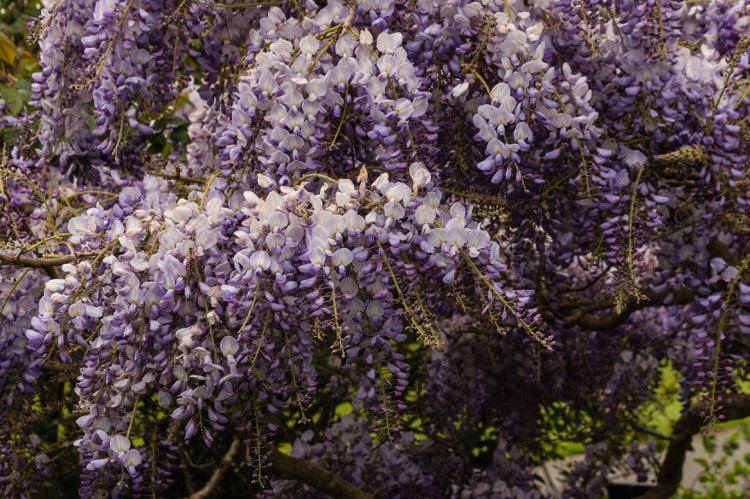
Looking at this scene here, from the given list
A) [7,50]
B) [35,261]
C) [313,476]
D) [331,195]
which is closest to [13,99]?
[7,50]

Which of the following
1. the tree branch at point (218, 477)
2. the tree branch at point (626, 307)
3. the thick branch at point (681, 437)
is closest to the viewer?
the tree branch at point (626, 307)

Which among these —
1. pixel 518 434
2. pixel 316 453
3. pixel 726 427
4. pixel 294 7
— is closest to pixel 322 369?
pixel 316 453

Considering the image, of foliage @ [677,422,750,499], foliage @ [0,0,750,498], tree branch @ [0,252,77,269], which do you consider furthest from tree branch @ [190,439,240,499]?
foliage @ [677,422,750,499]

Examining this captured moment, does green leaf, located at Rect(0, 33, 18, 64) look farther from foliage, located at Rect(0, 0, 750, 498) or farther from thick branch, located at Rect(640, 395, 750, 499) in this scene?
thick branch, located at Rect(640, 395, 750, 499)

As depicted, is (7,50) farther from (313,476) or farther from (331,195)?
(313,476)

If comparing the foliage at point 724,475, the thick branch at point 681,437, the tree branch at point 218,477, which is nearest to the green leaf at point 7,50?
the tree branch at point 218,477

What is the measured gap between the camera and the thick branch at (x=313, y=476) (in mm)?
2764

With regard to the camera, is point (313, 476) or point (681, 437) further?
point (681, 437)

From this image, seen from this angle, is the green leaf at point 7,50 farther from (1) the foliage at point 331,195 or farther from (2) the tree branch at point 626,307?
(2) the tree branch at point 626,307

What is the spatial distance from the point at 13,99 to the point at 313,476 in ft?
4.67

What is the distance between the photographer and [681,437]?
327 centimetres

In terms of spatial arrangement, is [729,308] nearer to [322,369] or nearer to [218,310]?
[218,310]

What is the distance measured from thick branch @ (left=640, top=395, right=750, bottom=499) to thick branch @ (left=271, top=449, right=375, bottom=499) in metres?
1.14

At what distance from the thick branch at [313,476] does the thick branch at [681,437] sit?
1.14 metres
